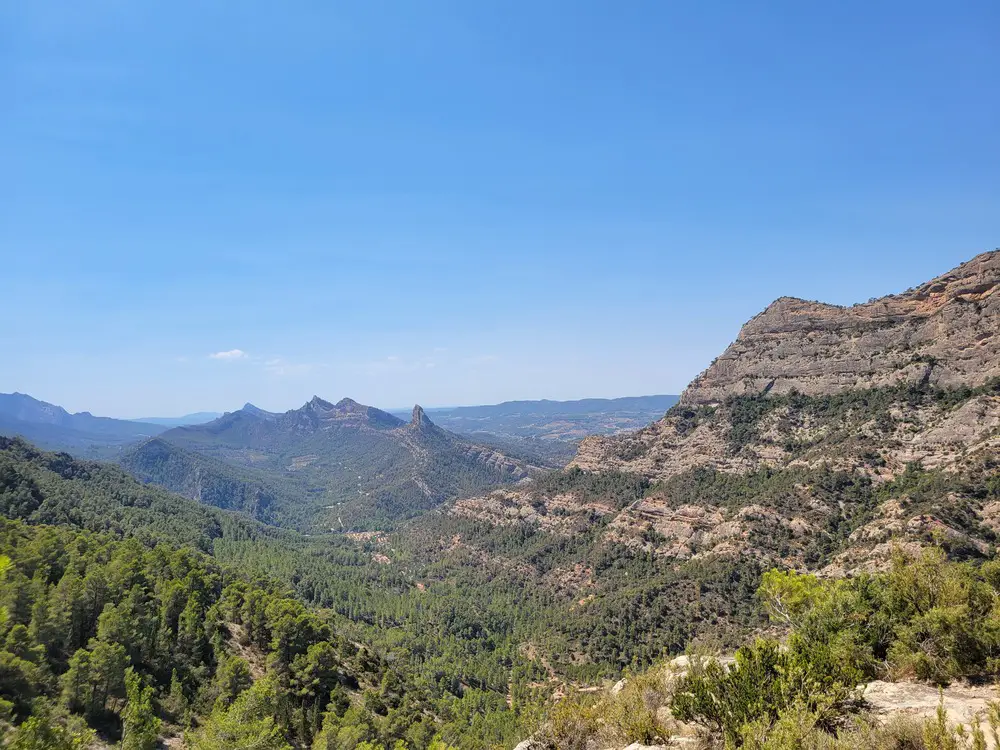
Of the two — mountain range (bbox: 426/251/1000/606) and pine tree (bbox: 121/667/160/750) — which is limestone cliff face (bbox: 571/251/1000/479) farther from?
pine tree (bbox: 121/667/160/750)

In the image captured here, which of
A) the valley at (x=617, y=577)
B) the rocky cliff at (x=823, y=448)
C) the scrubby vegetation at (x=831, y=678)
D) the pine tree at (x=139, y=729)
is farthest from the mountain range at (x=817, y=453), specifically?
the pine tree at (x=139, y=729)

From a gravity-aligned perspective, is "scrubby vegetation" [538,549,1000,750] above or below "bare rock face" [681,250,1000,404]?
below

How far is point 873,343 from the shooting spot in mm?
122750

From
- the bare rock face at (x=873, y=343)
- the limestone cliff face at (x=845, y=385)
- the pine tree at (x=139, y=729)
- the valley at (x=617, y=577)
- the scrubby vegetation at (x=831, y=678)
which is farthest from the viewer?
the bare rock face at (x=873, y=343)

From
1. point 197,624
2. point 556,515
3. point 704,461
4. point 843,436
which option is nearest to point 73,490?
point 197,624

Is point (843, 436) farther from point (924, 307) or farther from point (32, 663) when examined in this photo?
point (32, 663)

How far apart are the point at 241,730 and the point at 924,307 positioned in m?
160

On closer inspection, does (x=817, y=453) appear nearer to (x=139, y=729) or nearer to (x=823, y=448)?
(x=823, y=448)

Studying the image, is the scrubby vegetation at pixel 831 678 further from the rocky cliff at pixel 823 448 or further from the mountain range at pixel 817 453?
the rocky cliff at pixel 823 448

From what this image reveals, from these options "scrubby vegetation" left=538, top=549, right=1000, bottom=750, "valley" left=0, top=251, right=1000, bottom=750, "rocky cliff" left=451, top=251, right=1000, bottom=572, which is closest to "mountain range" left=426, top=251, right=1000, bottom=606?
"rocky cliff" left=451, top=251, right=1000, bottom=572

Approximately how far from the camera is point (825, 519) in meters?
82.5

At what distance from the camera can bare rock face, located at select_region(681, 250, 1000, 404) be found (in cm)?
9819

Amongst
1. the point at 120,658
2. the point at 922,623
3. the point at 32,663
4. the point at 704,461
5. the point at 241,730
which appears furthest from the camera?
the point at 704,461

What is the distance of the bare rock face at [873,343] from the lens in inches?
3866
